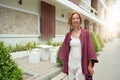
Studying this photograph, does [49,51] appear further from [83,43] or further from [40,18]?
[83,43]

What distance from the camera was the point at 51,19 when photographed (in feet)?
47.3

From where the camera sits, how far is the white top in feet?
12.4

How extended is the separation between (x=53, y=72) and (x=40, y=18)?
20.5 ft

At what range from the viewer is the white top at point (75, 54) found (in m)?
3.78

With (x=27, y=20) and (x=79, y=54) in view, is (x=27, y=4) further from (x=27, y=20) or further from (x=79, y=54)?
(x=79, y=54)

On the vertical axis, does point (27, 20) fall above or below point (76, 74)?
above

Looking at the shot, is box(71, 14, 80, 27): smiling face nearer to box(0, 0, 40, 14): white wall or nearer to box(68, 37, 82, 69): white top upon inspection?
box(68, 37, 82, 69): white top

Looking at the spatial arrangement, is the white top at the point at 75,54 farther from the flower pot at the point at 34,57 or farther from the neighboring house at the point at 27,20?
the neighboring house at the point at 27,20

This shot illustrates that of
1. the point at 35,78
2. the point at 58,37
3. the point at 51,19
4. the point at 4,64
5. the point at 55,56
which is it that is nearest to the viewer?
the point at 4,64

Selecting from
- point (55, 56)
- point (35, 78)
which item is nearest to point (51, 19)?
point (55, 56)

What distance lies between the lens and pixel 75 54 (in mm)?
3799

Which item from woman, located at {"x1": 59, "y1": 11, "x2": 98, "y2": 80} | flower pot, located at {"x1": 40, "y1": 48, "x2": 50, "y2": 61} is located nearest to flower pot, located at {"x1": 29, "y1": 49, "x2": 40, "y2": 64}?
flower pot, located at {"x1": 40, "y1": 48, "x2": 50, "y2": 61}

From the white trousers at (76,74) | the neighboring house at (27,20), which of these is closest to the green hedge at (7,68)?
the white trousers at (76,74)

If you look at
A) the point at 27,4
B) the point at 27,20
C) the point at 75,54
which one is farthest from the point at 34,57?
the point at 75,54
